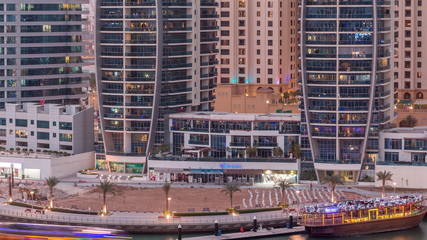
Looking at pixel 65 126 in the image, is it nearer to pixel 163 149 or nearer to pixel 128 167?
pixel 128 167

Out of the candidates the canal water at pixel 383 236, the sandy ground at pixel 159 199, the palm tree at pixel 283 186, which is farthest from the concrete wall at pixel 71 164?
the canal water at pixel 383 236

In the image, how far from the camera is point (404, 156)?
5458 inches

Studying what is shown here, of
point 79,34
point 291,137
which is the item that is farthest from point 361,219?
point 79,34

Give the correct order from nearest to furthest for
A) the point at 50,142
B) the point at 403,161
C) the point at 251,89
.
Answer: the point at 403,161
the point at 50,142
the point at 251,89

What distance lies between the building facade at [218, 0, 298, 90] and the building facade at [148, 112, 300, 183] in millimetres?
34316

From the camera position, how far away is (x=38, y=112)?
491 ft

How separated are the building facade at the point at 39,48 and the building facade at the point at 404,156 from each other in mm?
39325

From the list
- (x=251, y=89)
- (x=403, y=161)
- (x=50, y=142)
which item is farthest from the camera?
(x=251, y=89)

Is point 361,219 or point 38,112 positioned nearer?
point 361,219

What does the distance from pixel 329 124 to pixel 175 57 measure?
16631 millimetres

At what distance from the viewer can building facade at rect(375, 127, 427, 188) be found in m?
136

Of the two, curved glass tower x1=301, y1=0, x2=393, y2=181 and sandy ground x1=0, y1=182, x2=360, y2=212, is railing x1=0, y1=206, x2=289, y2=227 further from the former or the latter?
curved glass tower x1=301, y1=0, x2=393, y2=181

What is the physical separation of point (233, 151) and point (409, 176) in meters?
16.8

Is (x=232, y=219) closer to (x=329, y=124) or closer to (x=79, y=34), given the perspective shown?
(x=329, y=124)
